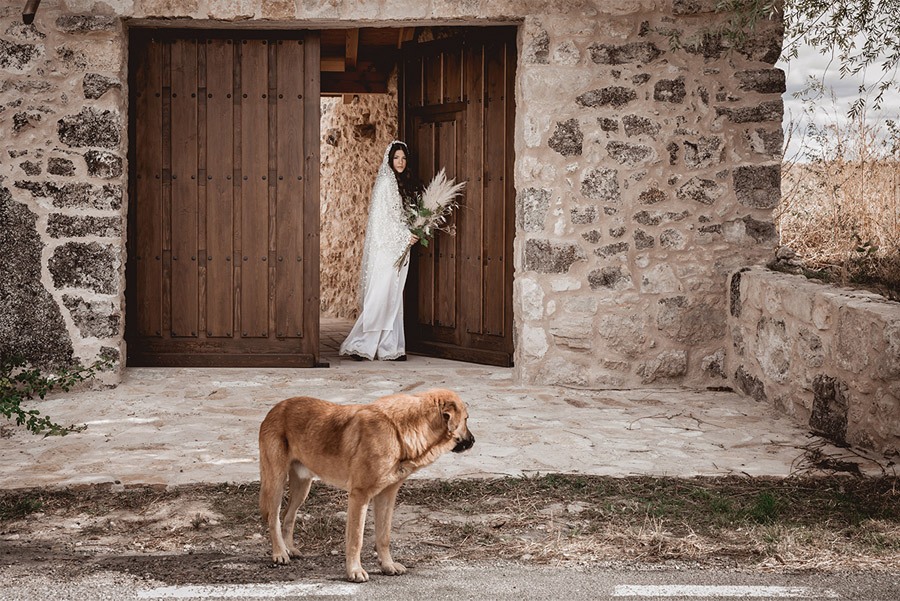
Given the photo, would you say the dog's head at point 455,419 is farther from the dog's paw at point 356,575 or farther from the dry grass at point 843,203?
the dry grass at point 843,203

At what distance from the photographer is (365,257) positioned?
368 inches

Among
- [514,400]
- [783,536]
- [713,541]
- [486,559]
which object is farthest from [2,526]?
[514,400]

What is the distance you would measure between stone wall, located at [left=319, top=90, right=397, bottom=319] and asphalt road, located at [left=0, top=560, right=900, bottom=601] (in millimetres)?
8254

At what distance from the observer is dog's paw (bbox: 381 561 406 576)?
355cm

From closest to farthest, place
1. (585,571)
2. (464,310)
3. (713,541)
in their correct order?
(585,571), (713,541), (464,310)

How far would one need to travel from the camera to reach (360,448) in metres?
3.39

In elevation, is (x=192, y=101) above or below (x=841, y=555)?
above

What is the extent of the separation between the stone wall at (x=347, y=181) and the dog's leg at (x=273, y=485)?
316 inches

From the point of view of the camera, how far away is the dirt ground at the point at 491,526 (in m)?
3.69

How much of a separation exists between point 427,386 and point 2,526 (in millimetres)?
3761

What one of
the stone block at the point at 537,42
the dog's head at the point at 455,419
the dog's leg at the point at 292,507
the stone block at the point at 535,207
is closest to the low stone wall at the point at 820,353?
the stone block at the point at 535,207

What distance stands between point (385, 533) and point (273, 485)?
1.41 feet

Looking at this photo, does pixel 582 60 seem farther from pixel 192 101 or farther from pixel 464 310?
pixel 192 101

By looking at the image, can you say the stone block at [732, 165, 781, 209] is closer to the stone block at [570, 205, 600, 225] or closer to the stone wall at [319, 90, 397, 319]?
the stone block at [570, 205, 600, 225]
